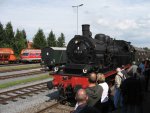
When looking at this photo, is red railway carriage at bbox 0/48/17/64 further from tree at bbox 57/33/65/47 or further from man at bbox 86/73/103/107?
man at bbox 86/73/103/107

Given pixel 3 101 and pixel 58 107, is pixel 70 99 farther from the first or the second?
pixel 3 101

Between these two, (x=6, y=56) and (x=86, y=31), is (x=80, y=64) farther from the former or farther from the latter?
(x=6, y=56)

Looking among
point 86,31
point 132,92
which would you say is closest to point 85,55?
point 86,31

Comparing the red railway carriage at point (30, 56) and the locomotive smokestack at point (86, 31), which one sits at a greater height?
the locomotive smokestack at point (86, 31)

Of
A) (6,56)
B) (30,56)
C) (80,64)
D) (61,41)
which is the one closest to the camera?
(80,64)

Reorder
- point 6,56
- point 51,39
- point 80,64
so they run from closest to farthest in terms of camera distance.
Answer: point 80,64, point 6,56, point 51,39

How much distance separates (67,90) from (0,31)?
1886 inches

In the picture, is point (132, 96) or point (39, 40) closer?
point (132, 96)

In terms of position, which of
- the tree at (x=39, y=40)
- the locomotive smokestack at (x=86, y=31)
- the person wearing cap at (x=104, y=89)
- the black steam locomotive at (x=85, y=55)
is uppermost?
the tree at (x=39, y=40)

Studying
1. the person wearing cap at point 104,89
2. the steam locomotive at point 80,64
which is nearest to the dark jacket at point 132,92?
the person wearing cap at point 104,89

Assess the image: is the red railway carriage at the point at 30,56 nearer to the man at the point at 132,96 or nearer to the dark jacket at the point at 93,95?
the dark jacket at the point at 93,95

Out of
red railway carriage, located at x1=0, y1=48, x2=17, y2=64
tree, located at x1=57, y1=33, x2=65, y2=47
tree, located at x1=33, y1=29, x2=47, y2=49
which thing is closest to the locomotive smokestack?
red railway carriage, located at x1=0, y1=48, x2=17, y2=64

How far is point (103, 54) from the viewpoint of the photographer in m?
14.0

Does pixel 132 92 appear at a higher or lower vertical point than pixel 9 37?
lower
